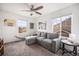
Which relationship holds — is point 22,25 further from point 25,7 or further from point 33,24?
point 25,7

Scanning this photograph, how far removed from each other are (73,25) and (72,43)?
1.18 ft

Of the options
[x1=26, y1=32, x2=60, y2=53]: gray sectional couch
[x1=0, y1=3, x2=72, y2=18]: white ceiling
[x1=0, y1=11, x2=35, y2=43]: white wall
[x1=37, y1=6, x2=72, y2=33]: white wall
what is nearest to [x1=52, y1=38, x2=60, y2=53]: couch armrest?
[x1=26, y1=32, x2=60, y2=53]: gray sectional couch

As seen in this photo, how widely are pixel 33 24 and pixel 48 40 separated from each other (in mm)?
476

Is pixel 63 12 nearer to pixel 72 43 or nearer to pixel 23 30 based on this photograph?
pixel 72 43

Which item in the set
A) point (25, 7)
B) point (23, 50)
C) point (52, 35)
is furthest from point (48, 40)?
point (25, 7)

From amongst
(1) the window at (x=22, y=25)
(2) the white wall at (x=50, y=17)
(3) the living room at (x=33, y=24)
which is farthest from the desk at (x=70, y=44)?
(1) the window at (x=22, y=25)

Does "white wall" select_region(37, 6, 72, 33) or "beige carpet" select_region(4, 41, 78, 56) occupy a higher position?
"white wall" select_region(37, 6, 72, 33)

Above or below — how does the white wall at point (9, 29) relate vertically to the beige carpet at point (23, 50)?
above

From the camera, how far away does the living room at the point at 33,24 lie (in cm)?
156

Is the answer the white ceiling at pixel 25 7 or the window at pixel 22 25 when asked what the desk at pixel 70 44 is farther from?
the window at pixel 22 25

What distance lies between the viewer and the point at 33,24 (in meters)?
1.74

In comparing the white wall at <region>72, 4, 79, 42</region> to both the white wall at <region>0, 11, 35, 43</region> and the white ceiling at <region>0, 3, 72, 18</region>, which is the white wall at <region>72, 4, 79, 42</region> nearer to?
the white ceiling at <region>0, 3, 72, 18</region>

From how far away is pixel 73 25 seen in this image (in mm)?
1555

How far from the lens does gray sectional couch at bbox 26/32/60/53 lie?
1.62m
